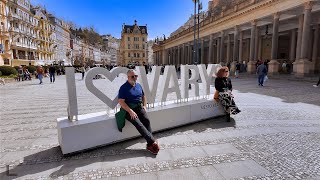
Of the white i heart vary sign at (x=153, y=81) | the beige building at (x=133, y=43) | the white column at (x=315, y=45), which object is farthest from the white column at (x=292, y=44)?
the beige building at (x=133, y=43)

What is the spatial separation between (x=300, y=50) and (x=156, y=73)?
19995 mm

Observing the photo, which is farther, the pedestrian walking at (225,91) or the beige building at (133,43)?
the beige building at (133,43)

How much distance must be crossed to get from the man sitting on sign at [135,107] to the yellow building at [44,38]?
67.1 meters

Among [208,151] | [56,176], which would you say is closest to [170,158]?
[208,151]

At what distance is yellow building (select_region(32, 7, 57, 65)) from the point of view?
64375mm

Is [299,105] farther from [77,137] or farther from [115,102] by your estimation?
[77,137]

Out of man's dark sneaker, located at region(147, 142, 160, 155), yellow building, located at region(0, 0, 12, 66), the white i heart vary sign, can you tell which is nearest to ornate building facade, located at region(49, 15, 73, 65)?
yellow building, located at region(0, 0, 12, 66)

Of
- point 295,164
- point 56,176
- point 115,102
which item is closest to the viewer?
point 56,176

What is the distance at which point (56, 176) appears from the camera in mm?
3543

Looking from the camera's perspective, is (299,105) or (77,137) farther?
(299,105)

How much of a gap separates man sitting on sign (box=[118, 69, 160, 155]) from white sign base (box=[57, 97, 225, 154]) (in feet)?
1.43

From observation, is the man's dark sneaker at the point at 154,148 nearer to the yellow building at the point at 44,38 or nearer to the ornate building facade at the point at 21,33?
the ornate building facade at the point at 21,33

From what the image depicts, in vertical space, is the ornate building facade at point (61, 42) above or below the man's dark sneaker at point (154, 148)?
above

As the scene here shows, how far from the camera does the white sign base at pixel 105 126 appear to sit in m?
4.30
